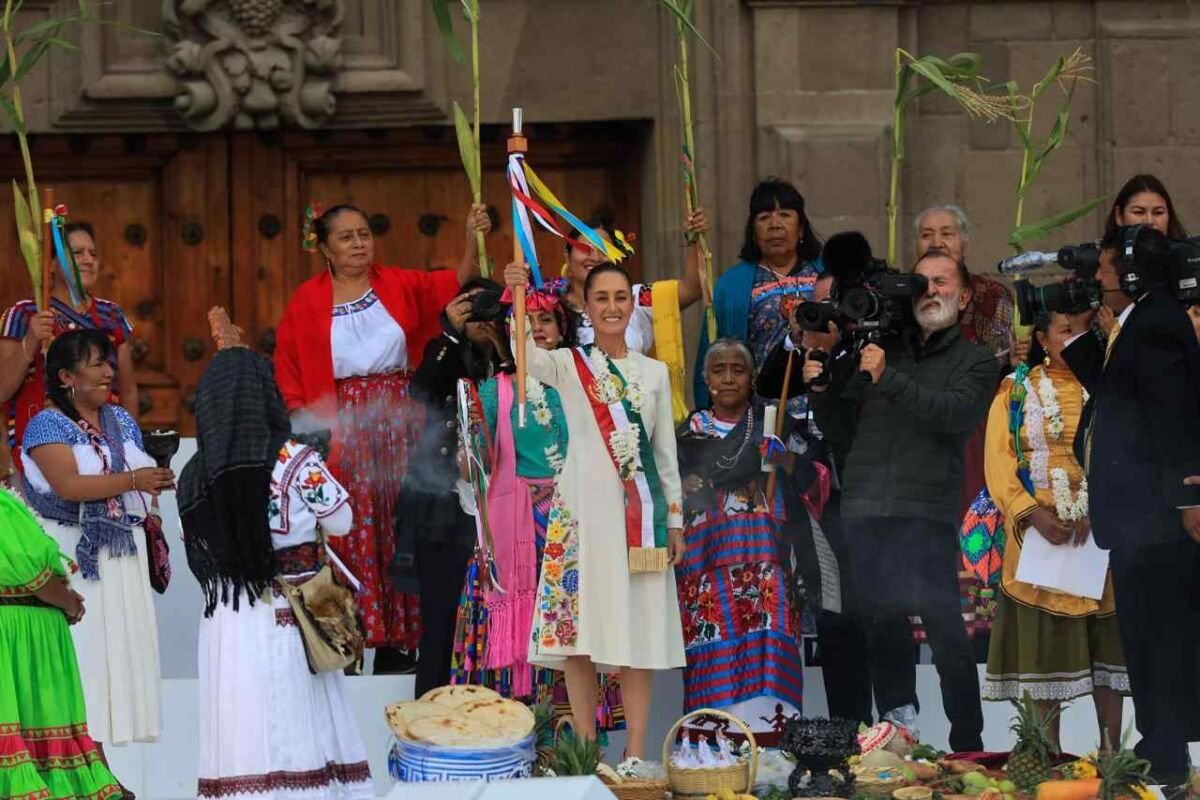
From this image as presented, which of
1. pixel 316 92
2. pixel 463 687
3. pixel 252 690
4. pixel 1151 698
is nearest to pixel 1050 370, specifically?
pixel 1151 698

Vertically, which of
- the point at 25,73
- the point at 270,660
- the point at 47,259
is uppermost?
the point at 25,73

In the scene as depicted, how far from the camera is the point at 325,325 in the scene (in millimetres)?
11914

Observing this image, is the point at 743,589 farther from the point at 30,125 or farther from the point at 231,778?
the point at 30,125

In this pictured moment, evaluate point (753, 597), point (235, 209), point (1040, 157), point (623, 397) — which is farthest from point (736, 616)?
point (235, 209)

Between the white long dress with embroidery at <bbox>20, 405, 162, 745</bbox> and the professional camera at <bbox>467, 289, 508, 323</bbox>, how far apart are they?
1.52 metres

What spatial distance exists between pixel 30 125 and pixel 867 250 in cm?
463

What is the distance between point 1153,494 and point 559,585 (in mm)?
2296

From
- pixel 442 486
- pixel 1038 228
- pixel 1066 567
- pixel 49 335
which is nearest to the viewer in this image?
pixel 1066 567

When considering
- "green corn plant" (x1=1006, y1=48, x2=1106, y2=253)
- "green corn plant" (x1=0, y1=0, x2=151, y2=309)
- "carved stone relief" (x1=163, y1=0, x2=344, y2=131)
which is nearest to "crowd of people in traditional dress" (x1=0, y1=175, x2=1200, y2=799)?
"green corn plant" (x1=0, y1=0, x2=151, y2=309)

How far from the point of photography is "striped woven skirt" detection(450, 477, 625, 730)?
1113 cm

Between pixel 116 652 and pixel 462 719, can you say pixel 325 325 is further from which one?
pixel 462 719

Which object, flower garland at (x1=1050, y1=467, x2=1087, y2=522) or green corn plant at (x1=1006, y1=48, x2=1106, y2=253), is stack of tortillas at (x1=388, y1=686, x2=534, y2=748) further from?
green corn plant at (x1=1006, y1=48, x2=1106, y2=253)

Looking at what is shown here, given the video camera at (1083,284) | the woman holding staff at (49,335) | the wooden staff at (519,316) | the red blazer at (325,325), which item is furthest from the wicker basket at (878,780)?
the woman holding staff at (49,335)

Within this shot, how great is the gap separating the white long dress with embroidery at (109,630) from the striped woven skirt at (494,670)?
120 centimetres
